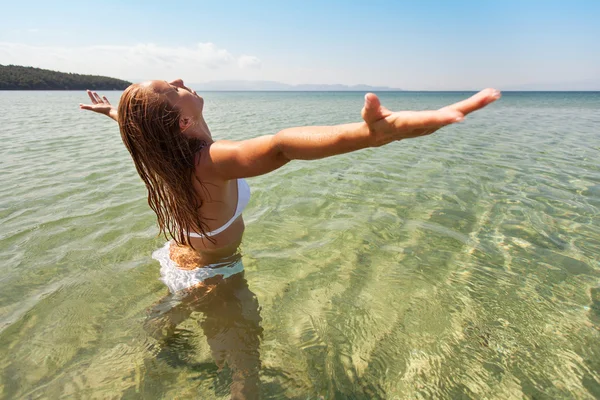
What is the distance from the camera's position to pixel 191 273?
276 centimetres

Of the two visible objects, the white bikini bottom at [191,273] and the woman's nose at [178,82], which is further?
the white bikini bottom at [191,273]

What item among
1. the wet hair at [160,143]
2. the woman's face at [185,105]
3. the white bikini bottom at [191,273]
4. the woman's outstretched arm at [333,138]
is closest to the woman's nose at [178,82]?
the woman's face at [185,105]

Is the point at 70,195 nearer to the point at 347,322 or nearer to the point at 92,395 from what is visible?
the point at 92,395

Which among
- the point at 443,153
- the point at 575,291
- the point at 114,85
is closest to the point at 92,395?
the point at 575,291

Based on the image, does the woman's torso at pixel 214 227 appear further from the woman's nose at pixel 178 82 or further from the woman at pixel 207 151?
the woman's nose at pixel 178 82

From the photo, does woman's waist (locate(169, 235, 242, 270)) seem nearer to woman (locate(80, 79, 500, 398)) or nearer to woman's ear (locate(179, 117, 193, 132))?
woman (locate(80, 79, 500, 398))

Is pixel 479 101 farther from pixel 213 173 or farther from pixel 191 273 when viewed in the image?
pixel 191 273

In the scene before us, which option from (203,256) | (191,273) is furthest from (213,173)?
(191,273)

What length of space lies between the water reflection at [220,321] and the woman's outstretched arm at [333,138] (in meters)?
1.25

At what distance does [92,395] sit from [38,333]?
36.9 inches

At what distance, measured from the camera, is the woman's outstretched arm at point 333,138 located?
1188 mm

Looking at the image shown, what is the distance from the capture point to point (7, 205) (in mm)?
5152

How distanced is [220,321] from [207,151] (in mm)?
1451

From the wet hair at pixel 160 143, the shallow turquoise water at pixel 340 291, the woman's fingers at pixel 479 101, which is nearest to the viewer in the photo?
the woman's fingers at pixel 479 101
